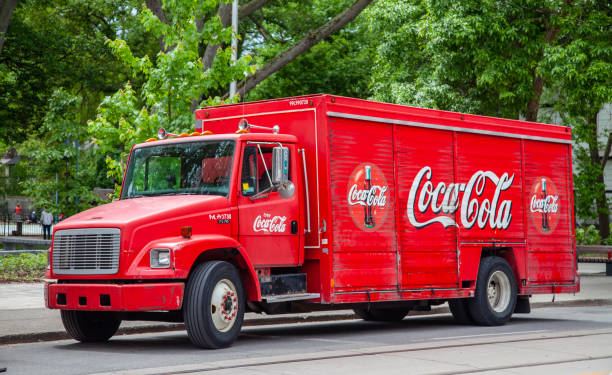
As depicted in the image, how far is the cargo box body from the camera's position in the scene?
12289 mm

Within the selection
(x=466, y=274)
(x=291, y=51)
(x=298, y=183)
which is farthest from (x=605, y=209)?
(x=298, y=183)

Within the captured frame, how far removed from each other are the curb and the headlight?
2.92 m

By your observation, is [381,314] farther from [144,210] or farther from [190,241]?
[144,210]

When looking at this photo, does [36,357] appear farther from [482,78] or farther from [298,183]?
[482,78]

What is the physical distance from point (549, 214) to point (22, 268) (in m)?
13.0

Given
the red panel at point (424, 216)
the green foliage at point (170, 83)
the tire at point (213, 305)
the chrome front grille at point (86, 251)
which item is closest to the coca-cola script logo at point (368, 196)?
the red panel at point (424, 216)

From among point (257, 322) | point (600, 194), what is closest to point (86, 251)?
point (257, 322)

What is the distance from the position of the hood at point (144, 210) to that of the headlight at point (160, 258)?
404mm

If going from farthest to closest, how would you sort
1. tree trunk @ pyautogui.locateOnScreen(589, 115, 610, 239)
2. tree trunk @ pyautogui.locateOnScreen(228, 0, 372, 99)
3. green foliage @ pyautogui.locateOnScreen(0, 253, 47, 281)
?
tree trunk @ pyautogui.locateOnScreen(589, 115, 610, 239) < tree trunk @ pyautogui.locateOnScreen(228, 0, 372, 99) < green foliage @ pyautogui.locateOnScreen(0, 253, 47, 281)

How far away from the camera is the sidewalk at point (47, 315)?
12.7 m

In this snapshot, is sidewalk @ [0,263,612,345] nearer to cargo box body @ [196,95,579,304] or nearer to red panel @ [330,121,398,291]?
cargo box body @ [196,95,579,304]

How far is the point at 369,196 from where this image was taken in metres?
12.9

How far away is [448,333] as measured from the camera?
1336cm

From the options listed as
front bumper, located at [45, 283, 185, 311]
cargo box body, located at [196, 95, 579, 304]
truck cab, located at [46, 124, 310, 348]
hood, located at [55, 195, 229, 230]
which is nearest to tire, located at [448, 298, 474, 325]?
cargo box body, located at [196, 95, 579, 304]
